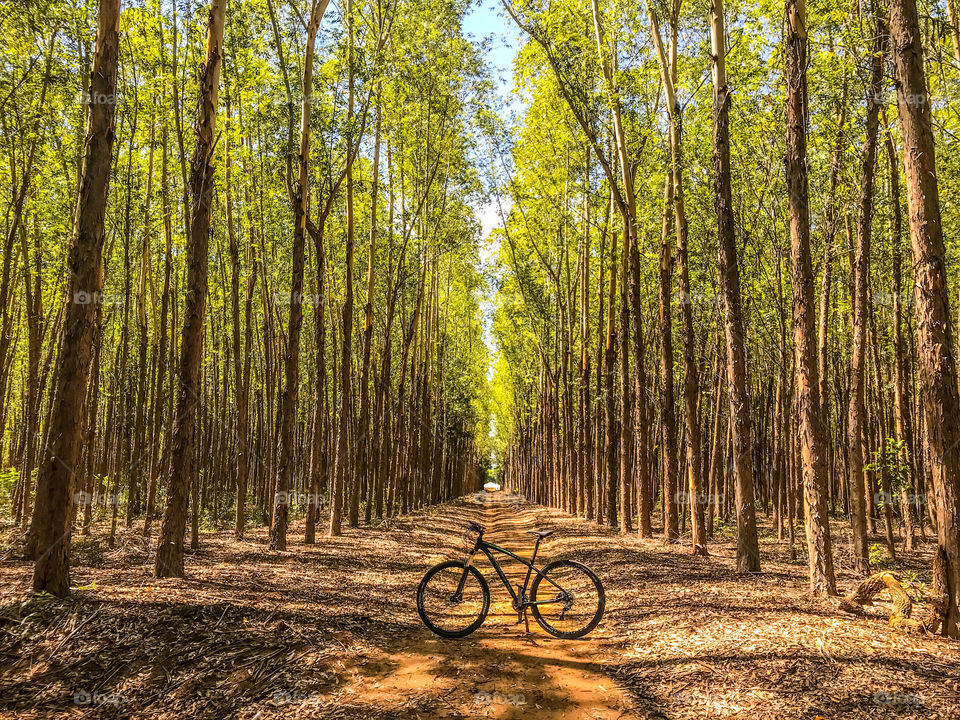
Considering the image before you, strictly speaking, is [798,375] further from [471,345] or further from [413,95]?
[471,345]

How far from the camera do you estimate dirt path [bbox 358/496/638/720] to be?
482 cm

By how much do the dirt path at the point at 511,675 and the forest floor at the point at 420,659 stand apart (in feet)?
0.07

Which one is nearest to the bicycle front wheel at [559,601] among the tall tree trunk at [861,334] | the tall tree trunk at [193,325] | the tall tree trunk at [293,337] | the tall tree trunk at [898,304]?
the tall tree trunk at [193,325]

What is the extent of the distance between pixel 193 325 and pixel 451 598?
523 cm

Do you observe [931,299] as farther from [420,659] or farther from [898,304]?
[898,304]

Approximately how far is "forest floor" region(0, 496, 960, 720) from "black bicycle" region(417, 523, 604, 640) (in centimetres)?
22

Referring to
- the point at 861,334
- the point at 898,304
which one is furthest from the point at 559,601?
the point at 898,304

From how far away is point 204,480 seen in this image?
19859mm

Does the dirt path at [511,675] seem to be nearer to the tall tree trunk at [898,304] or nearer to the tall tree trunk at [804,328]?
the tall tree trunk at [804,328]

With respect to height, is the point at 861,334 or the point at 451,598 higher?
the point at 861,334

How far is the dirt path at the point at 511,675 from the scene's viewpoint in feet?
15.8

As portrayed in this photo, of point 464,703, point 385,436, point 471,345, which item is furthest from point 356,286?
point 464,703

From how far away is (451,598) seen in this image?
712cm

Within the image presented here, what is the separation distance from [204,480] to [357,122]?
1301 centimetres
